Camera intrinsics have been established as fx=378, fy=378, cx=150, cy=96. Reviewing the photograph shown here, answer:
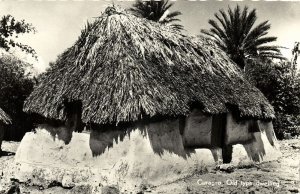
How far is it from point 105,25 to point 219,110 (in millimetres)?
→ 3646

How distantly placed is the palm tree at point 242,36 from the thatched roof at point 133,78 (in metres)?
9.17

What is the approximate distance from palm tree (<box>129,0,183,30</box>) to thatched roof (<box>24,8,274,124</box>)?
43.0ft

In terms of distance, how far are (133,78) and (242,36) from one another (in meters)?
13.6

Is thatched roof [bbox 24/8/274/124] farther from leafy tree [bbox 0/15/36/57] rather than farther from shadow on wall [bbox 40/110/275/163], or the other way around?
leafy tree [bbox 0/15/36/57]

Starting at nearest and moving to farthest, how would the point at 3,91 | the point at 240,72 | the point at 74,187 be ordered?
the point at 74,187 < the point at 240,72 < the point at 3,91

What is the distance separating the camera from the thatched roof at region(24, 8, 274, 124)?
801 cm

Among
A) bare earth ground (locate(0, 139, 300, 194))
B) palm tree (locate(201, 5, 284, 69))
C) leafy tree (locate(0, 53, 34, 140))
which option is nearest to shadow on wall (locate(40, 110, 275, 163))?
bare earth ground (locate(0, 139, 300, 194))

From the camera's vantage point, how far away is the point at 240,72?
43.5 feet

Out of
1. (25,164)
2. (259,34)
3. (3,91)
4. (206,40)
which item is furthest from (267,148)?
(3,91)

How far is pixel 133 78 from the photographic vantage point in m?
8.13

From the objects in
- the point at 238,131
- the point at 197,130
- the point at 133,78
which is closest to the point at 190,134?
the point at 197,130

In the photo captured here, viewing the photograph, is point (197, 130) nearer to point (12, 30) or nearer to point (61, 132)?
point (61, 132)

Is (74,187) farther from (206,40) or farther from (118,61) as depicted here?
(206,40)

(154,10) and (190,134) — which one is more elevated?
(154,10)
